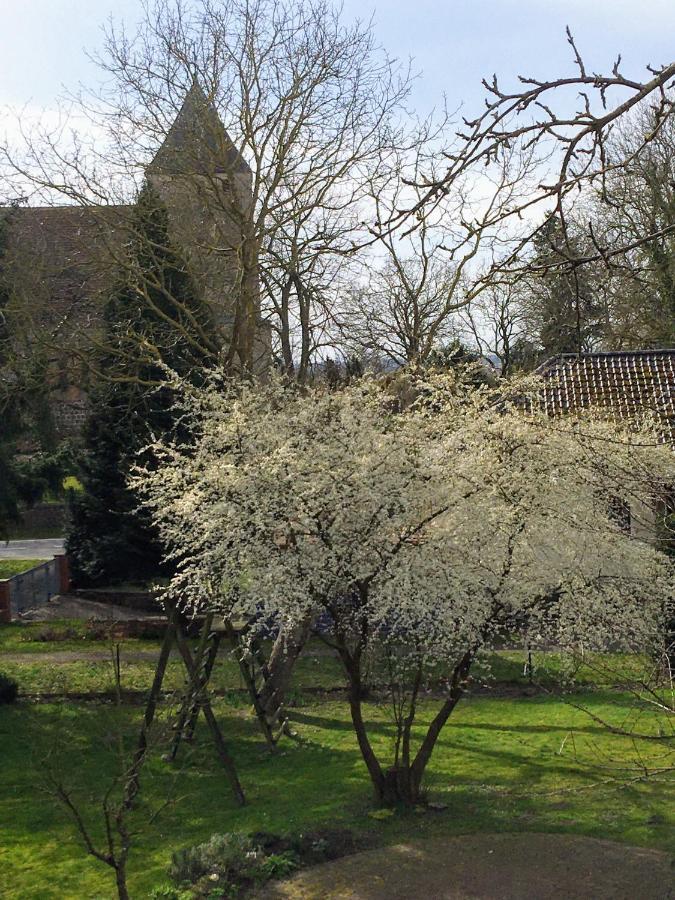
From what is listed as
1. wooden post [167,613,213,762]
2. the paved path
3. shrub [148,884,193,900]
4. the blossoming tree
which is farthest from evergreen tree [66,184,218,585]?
shrub [148,884,193,900]

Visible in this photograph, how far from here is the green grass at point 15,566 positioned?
25609mm

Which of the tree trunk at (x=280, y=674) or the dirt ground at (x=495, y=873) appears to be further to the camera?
the tree trunk at (x=280, y=674)

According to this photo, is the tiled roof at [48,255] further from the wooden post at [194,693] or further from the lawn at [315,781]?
the wooden post at [194,693]

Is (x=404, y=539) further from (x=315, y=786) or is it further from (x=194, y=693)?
(x=315, y=786)

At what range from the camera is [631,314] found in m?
26.3

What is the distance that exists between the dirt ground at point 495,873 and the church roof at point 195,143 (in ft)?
36.8

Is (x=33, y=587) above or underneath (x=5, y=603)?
above

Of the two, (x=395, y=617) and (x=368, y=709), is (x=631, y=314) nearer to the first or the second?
(x=368, y=709)

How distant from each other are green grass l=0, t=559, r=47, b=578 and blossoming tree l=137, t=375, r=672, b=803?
1623 cm

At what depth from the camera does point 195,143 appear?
16094mm

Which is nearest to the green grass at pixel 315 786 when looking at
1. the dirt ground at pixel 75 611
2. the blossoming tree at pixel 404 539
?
the blossoming tree at pixel 404 539

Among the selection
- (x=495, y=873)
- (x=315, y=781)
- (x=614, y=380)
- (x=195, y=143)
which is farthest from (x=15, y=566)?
(x=495, y=873)

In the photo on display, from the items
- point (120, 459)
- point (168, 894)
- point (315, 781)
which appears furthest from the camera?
point (120, 459)

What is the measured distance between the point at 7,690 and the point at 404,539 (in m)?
7.54
